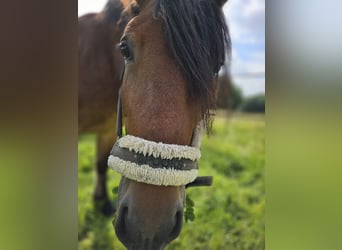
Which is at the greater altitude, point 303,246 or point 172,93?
point 172,93

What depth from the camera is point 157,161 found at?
994mm

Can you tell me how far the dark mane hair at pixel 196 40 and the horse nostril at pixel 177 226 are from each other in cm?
26

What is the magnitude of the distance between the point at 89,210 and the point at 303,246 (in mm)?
639

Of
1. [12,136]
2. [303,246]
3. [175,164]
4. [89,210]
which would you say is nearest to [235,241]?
[303,246]

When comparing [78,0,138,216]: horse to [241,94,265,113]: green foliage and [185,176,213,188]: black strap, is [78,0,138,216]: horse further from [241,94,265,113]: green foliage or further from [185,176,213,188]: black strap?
[241,94,265,113]: green foliage

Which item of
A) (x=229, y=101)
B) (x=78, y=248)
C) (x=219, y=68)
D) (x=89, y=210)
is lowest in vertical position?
(x=78, y=248)

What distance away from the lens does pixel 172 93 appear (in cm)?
98

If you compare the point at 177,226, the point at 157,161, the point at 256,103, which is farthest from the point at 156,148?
the point at 256,103

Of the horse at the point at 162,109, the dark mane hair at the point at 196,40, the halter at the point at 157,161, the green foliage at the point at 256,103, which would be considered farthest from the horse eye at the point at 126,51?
the green foliage at the point at 256,103

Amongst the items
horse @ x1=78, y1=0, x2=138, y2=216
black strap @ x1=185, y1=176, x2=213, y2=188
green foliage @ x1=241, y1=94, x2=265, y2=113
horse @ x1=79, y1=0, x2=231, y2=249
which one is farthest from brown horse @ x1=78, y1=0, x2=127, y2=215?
green foliage @ x1=241, y1=94, x2=265, y2=113

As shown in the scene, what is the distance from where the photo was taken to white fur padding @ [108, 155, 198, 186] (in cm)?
98

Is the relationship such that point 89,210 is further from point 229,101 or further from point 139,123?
point 229,101

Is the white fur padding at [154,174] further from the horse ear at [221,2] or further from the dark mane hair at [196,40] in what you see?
the horse ear at [221,2]

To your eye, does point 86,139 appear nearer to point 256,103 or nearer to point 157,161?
point 157,161
